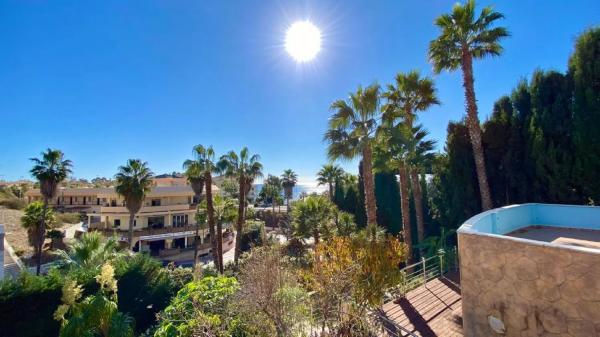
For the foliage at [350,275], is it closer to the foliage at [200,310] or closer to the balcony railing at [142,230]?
the foliage at [200,310]

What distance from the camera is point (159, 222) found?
3003 cm

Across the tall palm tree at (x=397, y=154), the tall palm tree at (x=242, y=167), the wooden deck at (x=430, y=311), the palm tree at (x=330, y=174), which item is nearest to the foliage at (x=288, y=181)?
the palm tree at (x=330, y=174)

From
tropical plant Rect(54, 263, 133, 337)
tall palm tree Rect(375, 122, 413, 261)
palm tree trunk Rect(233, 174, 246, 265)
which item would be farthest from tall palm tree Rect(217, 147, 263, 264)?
tropical plant Rect(54, 263, 133, 337)

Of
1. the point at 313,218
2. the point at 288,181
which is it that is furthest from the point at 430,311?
the point at 288,181

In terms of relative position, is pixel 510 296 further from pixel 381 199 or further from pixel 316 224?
pixel 381 199

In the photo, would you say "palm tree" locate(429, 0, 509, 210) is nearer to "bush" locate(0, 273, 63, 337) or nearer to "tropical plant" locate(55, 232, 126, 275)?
"tropical plant" locate(55, 232, 126, 275)

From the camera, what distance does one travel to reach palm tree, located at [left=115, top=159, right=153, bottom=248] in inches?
835

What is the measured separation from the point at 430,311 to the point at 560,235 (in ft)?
13.4

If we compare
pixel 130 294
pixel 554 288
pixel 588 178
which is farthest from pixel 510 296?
pixel 130 294

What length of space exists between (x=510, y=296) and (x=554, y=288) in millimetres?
635

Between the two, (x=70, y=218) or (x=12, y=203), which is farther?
(x=12, y=203)

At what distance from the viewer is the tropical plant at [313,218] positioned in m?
16.7

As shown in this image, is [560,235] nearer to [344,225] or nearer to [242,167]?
[344,225]

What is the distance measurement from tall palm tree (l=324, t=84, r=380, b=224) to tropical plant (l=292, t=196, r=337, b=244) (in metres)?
4.27
